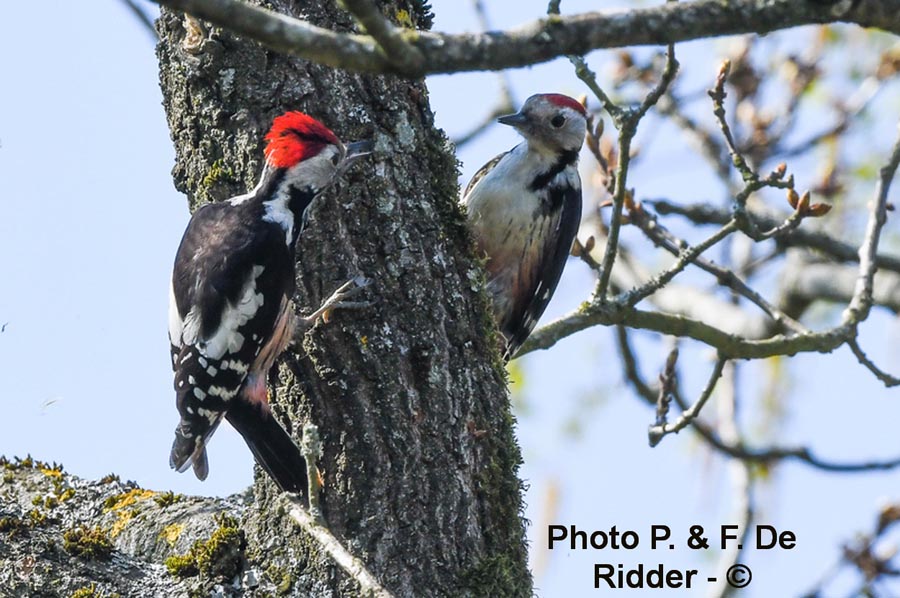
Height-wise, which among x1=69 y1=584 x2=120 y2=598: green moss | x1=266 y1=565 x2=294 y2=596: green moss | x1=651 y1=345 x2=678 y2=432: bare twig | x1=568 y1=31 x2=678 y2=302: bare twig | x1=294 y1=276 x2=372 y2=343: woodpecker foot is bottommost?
x1=69 y1=584 x2=120 y2=598: green moss

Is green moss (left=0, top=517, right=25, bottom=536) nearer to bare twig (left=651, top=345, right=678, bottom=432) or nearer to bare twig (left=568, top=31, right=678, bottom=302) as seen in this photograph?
bare twig (left=568, top=31, right=678, bottom=302)

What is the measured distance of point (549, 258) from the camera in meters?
5.05

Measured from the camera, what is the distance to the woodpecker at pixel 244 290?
351 centimetres

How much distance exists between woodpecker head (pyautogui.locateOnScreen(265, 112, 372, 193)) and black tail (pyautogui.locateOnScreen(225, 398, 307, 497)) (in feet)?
A: 2.45

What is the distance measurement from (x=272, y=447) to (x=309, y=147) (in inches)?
35.5

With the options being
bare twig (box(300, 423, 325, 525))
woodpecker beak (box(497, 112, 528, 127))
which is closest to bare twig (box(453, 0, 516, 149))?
woodpecker beak (box(497, 112, 528, 127))

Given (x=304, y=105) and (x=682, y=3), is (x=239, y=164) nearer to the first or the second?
(x=304, y=105)

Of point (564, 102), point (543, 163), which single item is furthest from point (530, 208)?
point (564, 102)

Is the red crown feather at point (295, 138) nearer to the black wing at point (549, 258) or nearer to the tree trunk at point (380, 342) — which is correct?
the tree trunk at point (380, 342)

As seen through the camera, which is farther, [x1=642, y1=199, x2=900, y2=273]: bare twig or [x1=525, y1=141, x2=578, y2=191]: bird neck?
[x1=642, y1=199, x2=900, y2=273]: bare twig

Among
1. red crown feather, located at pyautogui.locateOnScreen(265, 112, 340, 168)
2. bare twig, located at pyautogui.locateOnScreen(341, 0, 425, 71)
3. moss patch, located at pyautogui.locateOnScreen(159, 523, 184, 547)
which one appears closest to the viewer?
bare twig, located at pyautogui.locateOnScreen(341, 0, 425, 71)

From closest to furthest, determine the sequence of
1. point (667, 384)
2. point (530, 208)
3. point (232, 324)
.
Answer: point (232, 324) < point (667, 384) < point (530, 208)

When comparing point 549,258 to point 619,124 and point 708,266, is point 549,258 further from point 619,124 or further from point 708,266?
point 619,124

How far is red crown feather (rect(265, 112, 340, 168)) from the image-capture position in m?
3.46
